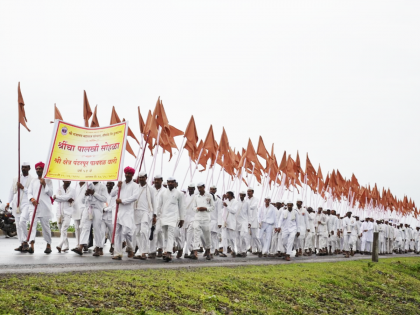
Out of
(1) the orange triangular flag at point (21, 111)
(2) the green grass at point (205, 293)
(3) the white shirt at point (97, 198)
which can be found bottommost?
(2) the green grass at point (205, 293)

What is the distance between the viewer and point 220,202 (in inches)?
707

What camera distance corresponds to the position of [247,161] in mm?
25688

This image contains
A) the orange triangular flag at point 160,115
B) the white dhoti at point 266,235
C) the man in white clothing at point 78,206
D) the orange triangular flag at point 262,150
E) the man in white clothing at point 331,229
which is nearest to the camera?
the man in white clothing at point 78,206

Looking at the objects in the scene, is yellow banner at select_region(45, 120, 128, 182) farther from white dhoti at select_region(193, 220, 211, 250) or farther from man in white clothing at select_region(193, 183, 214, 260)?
white dhoti at select_region(193, 220, 211, 250)

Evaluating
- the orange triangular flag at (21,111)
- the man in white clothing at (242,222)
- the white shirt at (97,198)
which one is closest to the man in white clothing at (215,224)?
the man in white clothing at (242,222)

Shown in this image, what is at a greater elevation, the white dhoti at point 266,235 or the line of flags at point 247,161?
the line of flags at point 247,161

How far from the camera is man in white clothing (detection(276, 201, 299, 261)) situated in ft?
59.8

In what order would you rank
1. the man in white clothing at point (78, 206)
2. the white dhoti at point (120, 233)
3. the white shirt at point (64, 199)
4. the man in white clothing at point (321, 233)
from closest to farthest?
1. the white dhoti at point (120, 233)
2. the white shirt at point (64, 199)
3. the man in white clothing at point (78, 206)
4. the man in white clothing at point (321, 233)

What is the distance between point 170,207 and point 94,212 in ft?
6.25

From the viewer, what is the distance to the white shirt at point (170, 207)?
13.5 metres

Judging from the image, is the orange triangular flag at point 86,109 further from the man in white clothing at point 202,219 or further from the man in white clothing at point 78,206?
the man in white clothing at point 202,219

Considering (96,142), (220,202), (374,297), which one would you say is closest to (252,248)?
(220,202)

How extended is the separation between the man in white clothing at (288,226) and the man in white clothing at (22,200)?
8.47 meters

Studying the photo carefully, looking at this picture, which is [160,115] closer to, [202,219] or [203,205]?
[203,205]
